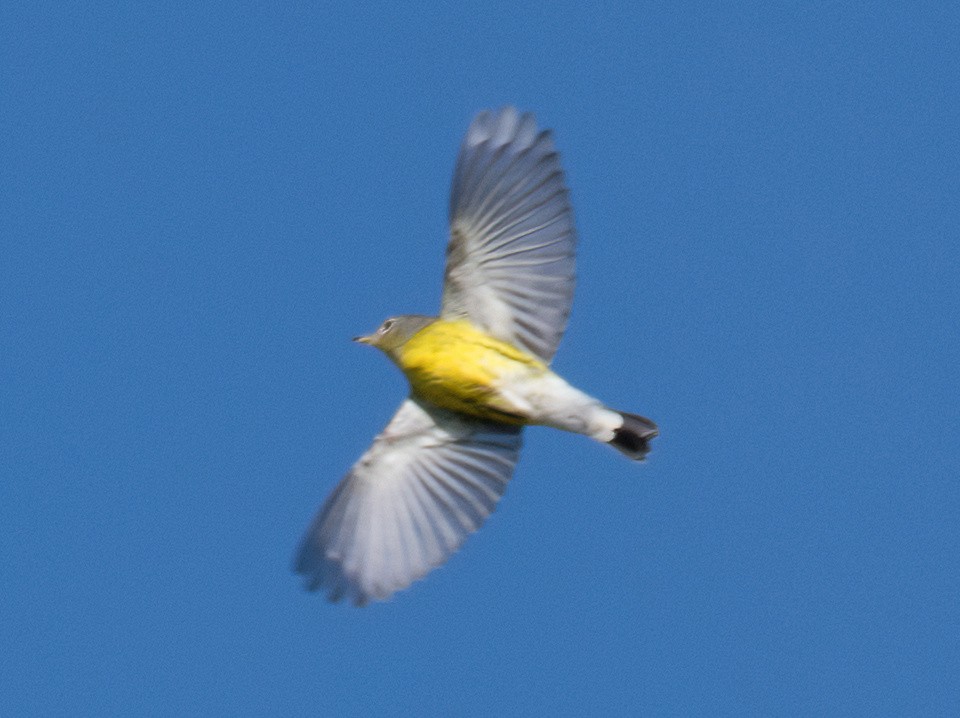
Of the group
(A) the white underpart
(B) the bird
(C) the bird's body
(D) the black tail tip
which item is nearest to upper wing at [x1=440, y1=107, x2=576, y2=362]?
(B) the bird

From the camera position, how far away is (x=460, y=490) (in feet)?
32.0

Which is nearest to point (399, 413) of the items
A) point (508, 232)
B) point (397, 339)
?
point (397, 339)

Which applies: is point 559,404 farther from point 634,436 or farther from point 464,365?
point 464,365

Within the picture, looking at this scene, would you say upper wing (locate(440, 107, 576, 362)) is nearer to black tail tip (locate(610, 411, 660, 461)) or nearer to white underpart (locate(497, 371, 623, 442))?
white underpart (locate(497, 371, 623, 442))

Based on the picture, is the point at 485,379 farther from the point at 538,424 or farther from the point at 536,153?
the point at 536,153

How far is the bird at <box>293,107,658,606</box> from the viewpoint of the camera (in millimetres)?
9516

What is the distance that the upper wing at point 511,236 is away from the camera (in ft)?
31.2

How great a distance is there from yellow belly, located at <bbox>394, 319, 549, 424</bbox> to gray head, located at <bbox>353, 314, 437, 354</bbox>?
0.03 meters

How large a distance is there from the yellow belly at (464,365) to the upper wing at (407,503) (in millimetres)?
176

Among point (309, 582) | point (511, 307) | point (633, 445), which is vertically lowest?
point (309, 582)

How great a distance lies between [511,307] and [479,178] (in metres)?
0.67

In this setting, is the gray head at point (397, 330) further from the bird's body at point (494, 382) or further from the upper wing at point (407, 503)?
the upper wing at point (407, 503)

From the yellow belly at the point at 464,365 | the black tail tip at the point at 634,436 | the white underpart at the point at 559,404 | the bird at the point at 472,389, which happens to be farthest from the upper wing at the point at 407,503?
the black tail tip at the point at 634,436

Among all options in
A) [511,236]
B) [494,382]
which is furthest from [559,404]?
[511,236]
